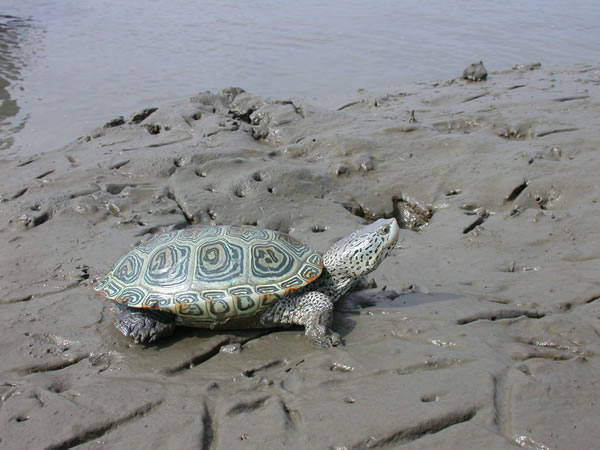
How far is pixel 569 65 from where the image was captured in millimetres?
12906

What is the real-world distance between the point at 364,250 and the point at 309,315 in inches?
27.3

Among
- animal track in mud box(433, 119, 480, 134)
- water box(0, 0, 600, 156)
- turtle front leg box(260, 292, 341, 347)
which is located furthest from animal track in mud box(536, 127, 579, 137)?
turtle front leg box(260, 292, 341, 347)

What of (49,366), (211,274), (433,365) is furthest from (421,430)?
(49,366)

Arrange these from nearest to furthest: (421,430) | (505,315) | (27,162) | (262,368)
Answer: (421,430) < (262,368) < (505,315) < (27,162)

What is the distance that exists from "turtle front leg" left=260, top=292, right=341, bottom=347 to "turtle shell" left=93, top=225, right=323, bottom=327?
0.14 meters

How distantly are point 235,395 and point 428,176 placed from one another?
15.0ft

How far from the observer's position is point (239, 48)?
15281 mm

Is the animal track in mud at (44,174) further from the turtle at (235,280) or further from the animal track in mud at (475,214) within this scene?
the animal track in mud at (475,214)

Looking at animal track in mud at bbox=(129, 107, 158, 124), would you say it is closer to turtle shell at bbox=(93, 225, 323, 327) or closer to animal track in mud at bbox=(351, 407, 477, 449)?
turtle shell at bbox=(93, 225, 323, 327)

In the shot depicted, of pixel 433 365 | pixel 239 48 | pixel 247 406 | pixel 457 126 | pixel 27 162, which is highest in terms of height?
pixel 239 48

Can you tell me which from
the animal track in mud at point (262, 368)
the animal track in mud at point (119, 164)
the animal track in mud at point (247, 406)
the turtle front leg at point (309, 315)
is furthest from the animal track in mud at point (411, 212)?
the animal track in mud at point (119, 164)

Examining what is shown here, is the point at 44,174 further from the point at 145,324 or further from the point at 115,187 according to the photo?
the point at 145,324

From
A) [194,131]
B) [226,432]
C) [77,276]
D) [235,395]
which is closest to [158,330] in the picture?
[235,395]

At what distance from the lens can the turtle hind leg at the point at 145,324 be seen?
3865 millimetres
